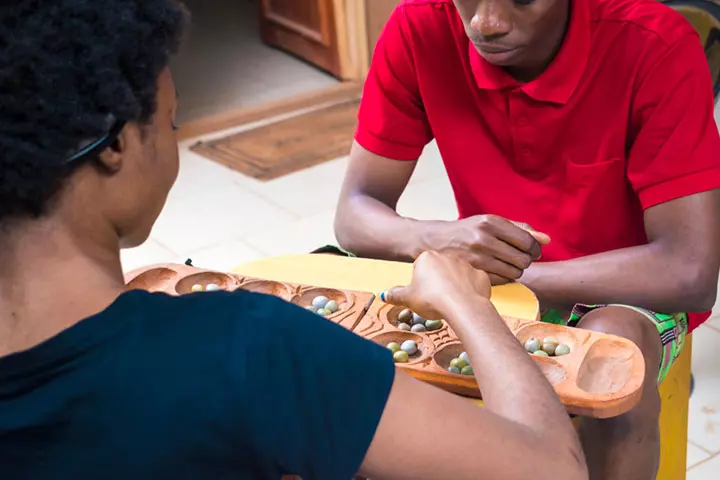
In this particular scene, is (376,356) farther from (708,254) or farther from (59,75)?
(708,254)

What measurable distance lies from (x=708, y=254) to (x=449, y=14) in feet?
2.01

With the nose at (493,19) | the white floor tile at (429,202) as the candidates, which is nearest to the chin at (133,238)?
the nose at (493,19)

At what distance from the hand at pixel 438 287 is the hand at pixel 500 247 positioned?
300mm

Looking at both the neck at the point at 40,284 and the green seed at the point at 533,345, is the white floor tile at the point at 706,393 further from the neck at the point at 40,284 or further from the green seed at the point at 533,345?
the neck at the point at 40,284

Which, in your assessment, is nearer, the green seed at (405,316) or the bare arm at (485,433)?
the bare arm at (485,433)

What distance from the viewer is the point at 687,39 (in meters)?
1.51

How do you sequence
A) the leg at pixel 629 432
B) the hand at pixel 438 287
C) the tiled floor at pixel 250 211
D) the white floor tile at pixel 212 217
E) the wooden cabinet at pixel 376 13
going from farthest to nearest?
the wooden cabinet at pixel 376 13, the white floor tile at pixel 212 217, the tiled floor at pixel 250 211, the leg at pixel 629 432, the hand at pixel 438 287

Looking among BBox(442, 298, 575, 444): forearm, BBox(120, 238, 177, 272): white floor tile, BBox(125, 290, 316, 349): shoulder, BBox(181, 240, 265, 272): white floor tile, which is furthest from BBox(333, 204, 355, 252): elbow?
BBox(120, 238, 177, 272): white floor tile

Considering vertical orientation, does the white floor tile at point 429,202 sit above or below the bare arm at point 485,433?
below

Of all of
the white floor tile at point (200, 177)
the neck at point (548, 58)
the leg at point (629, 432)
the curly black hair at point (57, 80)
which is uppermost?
the curly black hair at point (57, 80)

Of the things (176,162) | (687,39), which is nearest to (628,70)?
(687,39)

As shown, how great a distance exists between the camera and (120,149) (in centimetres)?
83

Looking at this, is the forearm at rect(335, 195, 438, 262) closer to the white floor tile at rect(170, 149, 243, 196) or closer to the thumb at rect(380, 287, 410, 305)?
the thumb at rect(380, 287, 410, 305)

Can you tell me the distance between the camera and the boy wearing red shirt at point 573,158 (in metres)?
1.49
